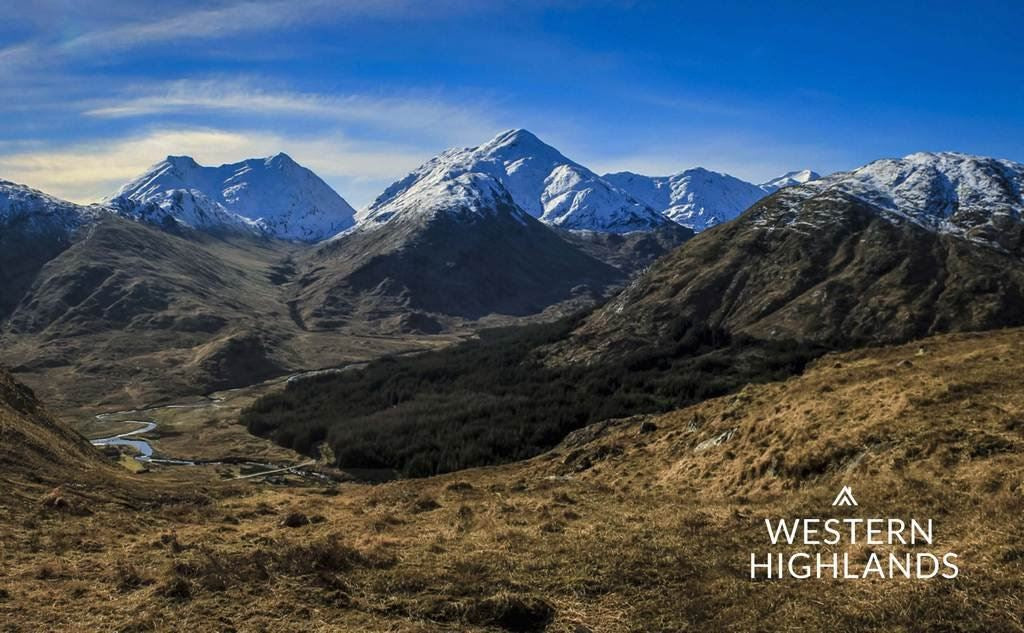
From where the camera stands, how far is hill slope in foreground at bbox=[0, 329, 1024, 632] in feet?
57.2

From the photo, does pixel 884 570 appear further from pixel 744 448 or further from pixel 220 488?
pixel 220 488

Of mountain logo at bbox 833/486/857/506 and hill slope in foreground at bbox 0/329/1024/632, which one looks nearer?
hill slope in foreground at bbox 0/329/1024/632

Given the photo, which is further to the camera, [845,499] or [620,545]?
[845,499]

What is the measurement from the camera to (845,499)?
83.8 ft

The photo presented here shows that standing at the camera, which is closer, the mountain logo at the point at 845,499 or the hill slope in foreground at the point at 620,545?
the hill slope in foreground at the point at 620,545

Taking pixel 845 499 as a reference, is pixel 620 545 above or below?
below

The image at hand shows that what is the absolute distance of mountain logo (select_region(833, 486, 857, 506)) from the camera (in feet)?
82.6

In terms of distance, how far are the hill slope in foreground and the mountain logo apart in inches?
15.5

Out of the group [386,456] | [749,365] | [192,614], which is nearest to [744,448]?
[192,614]

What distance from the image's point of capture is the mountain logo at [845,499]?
25.2 metres

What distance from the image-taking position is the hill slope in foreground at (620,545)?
17438mm

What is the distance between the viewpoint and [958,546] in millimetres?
19125

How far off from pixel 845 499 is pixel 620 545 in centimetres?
964

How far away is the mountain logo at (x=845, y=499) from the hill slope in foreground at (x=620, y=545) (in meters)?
0.39
